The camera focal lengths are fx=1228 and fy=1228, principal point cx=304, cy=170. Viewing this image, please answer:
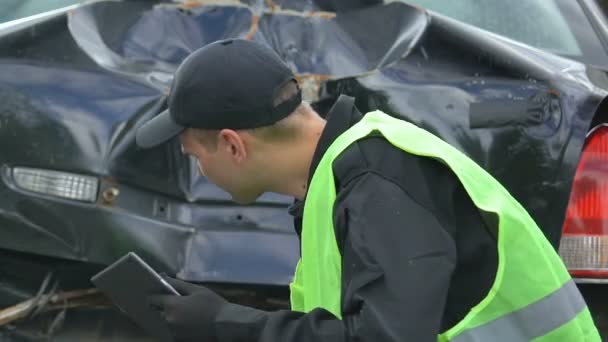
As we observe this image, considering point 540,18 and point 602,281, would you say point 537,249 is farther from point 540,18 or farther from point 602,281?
point 540,18

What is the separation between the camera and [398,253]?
204 cm

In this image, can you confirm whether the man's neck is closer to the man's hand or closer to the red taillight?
the man's hand

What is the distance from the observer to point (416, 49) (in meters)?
3.47

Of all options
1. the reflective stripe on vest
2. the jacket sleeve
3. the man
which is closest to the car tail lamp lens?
the man

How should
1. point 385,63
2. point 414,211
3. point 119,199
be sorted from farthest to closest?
point 385,63, point 119,199, point 414,211

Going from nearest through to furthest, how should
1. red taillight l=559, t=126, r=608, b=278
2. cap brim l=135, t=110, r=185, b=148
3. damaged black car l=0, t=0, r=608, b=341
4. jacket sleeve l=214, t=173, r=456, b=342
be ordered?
jacket sleeve l=214, t=173, r=456, b=342 → cap brim l=135, t=110, r=185, b=148 → damaged black car l=0, t=0, r=608, b=341 → red taillight l=559, t=126, r=608, b=278

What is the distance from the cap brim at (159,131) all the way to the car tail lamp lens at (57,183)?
0.47 meters

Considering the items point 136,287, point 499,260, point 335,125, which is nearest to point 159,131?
point 136,287

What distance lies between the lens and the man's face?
2377 mm

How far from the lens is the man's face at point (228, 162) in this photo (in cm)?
238

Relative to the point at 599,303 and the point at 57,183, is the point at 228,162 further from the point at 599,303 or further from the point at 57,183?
the point at 599,303

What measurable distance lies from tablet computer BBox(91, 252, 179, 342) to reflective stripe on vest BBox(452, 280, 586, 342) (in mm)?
662

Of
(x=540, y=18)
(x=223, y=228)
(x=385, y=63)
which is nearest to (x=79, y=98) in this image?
(x=223, y=228)

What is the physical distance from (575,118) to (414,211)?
4.12ft
